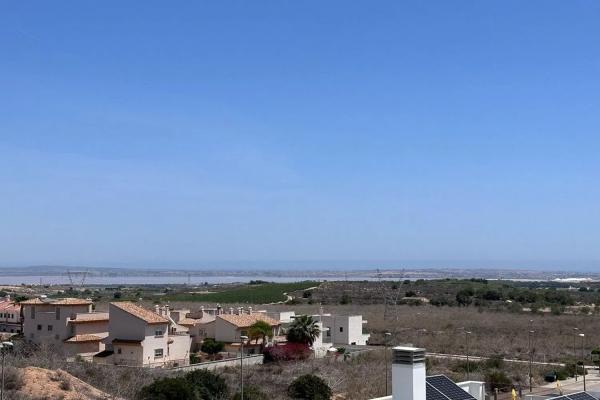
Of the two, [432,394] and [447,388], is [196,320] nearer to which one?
[447,388]

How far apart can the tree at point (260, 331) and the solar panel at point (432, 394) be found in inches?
1377

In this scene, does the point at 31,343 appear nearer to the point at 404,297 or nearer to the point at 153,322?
the point at 153,322

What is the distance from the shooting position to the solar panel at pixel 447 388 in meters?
19.7

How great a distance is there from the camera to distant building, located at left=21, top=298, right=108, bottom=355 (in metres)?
49.9

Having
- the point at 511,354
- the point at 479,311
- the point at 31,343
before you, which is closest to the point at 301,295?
the point at 479,311

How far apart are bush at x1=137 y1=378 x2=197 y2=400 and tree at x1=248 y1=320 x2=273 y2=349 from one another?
21.5 m

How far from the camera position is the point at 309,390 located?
34844 mm

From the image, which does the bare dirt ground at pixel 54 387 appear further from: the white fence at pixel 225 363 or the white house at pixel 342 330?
the white house at pixel 342 330

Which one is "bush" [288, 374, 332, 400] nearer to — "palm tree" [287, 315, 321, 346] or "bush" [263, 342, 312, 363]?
"bush" [263, 342, 312, 363]

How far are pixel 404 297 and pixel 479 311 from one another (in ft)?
85.8

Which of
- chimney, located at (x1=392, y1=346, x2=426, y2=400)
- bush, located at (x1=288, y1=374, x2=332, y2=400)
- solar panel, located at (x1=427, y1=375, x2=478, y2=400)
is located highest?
chimney, located at (x1=392, y1=346, x2=426, y2=400)

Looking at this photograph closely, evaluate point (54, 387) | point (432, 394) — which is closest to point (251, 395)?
point (54, 387)

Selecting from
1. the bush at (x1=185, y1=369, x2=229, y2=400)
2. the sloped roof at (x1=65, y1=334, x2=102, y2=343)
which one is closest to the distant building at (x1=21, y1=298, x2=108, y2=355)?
the sloped roof at (x1=65, y1=334, x2=102, y2=343)

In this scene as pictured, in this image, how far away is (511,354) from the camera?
196 ft
